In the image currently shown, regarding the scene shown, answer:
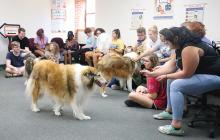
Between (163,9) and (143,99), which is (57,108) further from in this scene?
(163,9)

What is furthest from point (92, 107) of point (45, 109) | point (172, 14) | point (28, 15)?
point (28, 15)

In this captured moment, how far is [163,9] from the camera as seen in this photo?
6395mm

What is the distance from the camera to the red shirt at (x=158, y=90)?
148 inches

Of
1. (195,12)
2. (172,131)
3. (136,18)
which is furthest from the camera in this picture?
(136,18)

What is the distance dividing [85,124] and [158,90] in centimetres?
113

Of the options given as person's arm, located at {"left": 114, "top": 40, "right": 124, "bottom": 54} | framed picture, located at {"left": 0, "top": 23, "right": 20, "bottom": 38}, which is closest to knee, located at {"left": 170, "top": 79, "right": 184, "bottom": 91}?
person's arm, located at {"left": 114, "top": 40, "right": 124, "bottom": 54}

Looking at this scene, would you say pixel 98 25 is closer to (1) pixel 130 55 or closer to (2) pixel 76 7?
Result: (2) pixel 76 7

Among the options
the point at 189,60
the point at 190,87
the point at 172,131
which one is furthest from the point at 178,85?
the point at 172,131

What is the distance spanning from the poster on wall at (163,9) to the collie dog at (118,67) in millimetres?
1770

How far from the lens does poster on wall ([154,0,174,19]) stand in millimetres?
6277

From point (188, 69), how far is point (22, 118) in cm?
202

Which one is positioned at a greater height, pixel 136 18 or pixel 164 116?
pixel 136 18

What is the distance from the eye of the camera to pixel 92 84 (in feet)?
10.9

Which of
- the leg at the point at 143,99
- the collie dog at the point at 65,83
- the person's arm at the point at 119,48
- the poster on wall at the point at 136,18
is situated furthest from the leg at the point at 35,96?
the poster on wall at the point at 136,18
